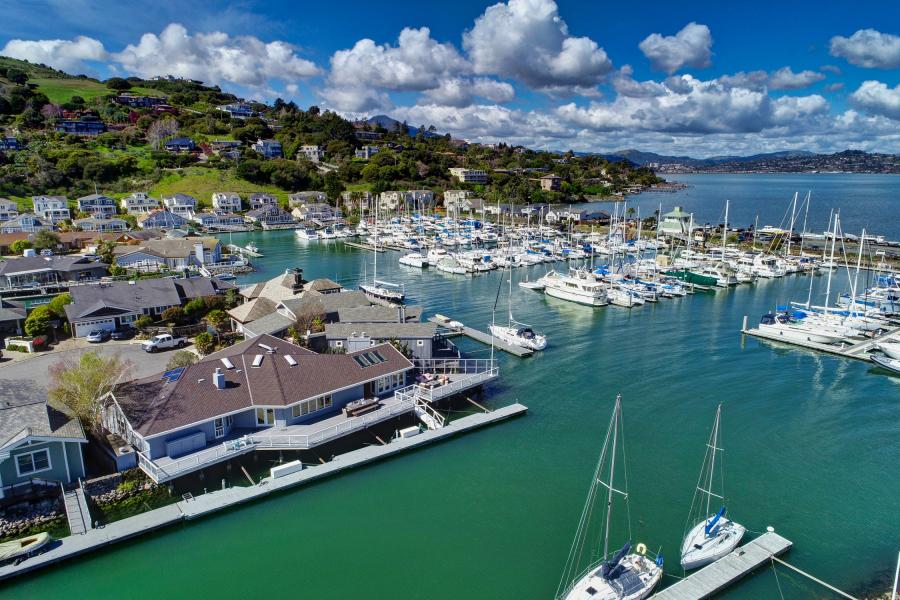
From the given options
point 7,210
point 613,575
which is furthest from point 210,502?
point 7,210

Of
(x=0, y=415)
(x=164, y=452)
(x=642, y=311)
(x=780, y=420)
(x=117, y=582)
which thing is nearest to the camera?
(x=117, y=582)

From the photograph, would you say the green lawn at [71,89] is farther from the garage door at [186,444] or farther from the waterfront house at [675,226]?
the garage door at [186,444]

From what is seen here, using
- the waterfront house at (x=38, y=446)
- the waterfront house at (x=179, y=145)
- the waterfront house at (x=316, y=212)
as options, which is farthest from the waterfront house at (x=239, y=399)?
the waterfront house at (x=179, y=145)

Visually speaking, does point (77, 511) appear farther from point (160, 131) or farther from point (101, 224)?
point (160, 131)

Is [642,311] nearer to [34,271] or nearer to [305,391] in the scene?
[305,391]

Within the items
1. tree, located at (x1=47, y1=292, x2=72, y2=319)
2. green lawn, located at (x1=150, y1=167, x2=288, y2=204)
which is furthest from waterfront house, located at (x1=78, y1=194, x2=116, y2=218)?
tree, located at (x1=47, y1=292, x2=72, y2=319)

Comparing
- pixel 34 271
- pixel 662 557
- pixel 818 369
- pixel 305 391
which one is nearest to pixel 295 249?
pixel 34 271
